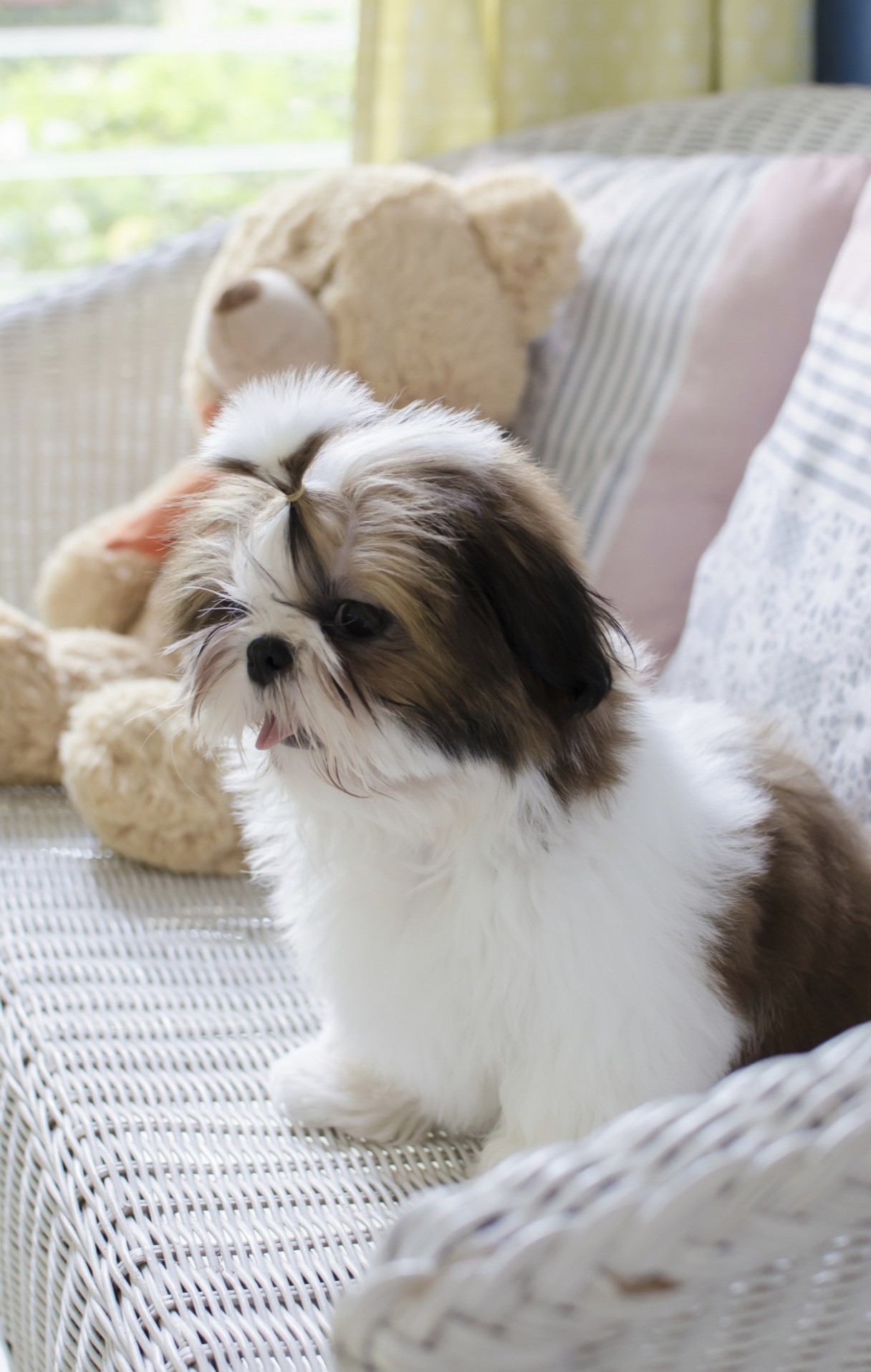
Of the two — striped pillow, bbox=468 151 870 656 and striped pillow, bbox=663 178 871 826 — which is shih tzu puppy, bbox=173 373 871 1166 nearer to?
striped pillow, bbox=663 178 871 826

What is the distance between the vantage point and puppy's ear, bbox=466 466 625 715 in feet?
3.14

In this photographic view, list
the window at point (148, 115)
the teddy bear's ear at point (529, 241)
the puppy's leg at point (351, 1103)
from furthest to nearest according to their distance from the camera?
the window at point (148, 115) → the teddy bear's ear at point (529, 241) → the puppy's leg at point (351, 1103)

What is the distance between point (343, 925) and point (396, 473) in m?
0.41

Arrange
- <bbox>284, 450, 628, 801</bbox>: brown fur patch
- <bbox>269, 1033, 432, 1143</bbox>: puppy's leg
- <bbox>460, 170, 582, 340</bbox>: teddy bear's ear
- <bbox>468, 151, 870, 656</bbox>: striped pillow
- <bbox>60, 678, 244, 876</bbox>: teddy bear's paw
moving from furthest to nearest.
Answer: <bbox>460, 170, 582, 340</bbox>: teddy bear's ear → <bbox>468, 151, 870, 656</bbox>: striped pillow → <bbox>60, 678, 244, 876</bbox>: teddy bear's paw → <bbox>269, 1033, 432, 1143</bbox>: puppy's leg → <bbox>284, 450, 628, 801</bbox>: brown fur patch

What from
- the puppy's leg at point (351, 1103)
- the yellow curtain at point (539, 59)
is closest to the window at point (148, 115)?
the yellow curtain at point (539, 59)

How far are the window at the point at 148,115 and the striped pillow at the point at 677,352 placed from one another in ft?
6.00

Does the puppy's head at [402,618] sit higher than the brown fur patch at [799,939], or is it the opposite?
the puppy's head at [402,618]

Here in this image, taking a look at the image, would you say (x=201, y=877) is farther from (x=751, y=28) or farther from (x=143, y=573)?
(x=751, y=28)

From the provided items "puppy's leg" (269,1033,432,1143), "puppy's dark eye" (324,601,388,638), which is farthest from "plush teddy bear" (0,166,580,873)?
"puppy's dark eye" (324,601,388,638)

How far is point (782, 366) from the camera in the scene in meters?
1.71

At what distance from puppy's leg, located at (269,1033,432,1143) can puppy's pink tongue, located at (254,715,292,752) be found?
1.28ft

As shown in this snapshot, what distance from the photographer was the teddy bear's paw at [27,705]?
1.77 m

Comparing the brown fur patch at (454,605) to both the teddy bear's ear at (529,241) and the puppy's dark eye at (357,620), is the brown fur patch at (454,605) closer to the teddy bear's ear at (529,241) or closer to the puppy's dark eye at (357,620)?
the puppy's dark eye at (357,620)

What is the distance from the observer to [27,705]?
5.81 feet
